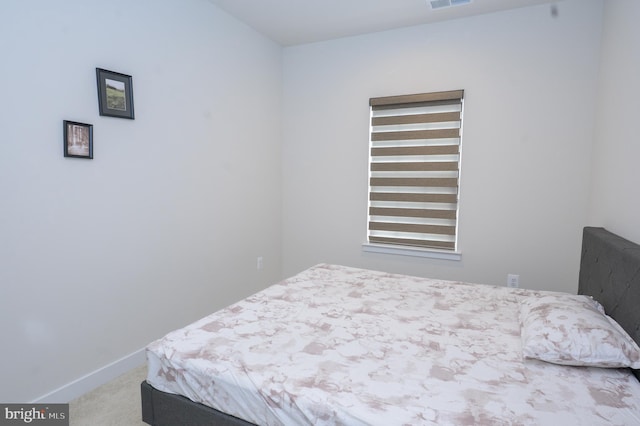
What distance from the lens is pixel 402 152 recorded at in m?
3.55

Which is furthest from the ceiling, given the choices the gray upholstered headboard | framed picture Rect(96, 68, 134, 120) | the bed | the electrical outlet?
the electrical outlet

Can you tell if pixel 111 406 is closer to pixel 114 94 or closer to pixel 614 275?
pixel 114 94

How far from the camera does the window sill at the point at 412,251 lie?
341 centimetres

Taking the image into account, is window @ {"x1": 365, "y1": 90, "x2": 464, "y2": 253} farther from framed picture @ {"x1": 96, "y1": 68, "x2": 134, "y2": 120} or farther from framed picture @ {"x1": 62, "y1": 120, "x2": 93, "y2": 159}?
framed picture @ {"x1": 62, "y1": 120, "x2": 93, "y2": 159}

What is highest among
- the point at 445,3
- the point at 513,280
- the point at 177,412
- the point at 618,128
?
the point at 445,3

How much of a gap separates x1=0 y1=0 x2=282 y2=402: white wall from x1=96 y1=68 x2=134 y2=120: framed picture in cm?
5

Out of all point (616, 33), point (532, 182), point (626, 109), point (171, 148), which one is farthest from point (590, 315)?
point (171, 148)

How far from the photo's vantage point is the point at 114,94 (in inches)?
91.6

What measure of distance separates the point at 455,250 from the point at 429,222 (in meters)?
0.36

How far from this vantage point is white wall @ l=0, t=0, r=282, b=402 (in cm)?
191

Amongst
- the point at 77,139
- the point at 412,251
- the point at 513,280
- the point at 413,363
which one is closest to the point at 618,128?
the point at 513,280

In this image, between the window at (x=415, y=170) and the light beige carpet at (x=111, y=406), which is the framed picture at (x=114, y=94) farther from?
the window at (x=415, y=170)

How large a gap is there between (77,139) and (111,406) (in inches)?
63.9

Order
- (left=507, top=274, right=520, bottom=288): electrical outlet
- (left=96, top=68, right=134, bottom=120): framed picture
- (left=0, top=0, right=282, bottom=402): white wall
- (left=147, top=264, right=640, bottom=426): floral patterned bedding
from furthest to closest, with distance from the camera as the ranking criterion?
1. (left=507, top=274, right=520, bottom=288): electrical outlet
2. (left=96, top=68, right=134, bottom=120): framed picture
3. (left=0, top=0, right=282, bottom=402): white wall
4. (left=147, top=264, right=640, bottom=426): floral patterned bedding
